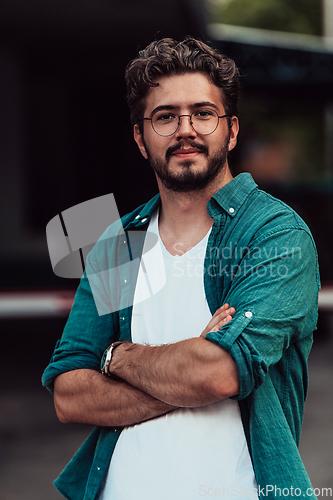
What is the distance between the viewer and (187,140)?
2.09 meters

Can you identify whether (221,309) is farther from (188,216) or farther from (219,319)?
(188,216)

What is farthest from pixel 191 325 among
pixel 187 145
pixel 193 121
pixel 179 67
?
pixel 179 67

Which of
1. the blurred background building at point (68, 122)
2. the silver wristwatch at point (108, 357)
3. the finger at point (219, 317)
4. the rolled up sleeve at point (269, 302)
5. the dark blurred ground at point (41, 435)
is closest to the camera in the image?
the rolled up sleeve at point (269, 302)

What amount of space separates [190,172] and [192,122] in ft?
0.66

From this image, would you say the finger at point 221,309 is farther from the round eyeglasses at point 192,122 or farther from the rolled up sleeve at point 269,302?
the round eyeglasses at point 192,122

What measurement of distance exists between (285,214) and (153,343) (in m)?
0.70

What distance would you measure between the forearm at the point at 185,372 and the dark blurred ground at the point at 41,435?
109 inches

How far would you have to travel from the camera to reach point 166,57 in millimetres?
2162

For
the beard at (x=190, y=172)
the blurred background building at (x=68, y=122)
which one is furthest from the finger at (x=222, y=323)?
the blurred background building at (x=68, y=122)

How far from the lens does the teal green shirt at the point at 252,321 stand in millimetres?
1730

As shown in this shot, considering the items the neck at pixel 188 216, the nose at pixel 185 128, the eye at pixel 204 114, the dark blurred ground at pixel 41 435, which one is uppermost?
the eye at pixel 204 114

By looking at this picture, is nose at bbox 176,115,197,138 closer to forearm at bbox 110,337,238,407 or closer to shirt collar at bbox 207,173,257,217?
shirt collar at bbox 207,173,257,217

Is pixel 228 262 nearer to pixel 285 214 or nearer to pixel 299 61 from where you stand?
pixel 285 214

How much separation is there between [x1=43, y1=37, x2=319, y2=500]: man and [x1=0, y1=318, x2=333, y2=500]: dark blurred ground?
8.22 feet
